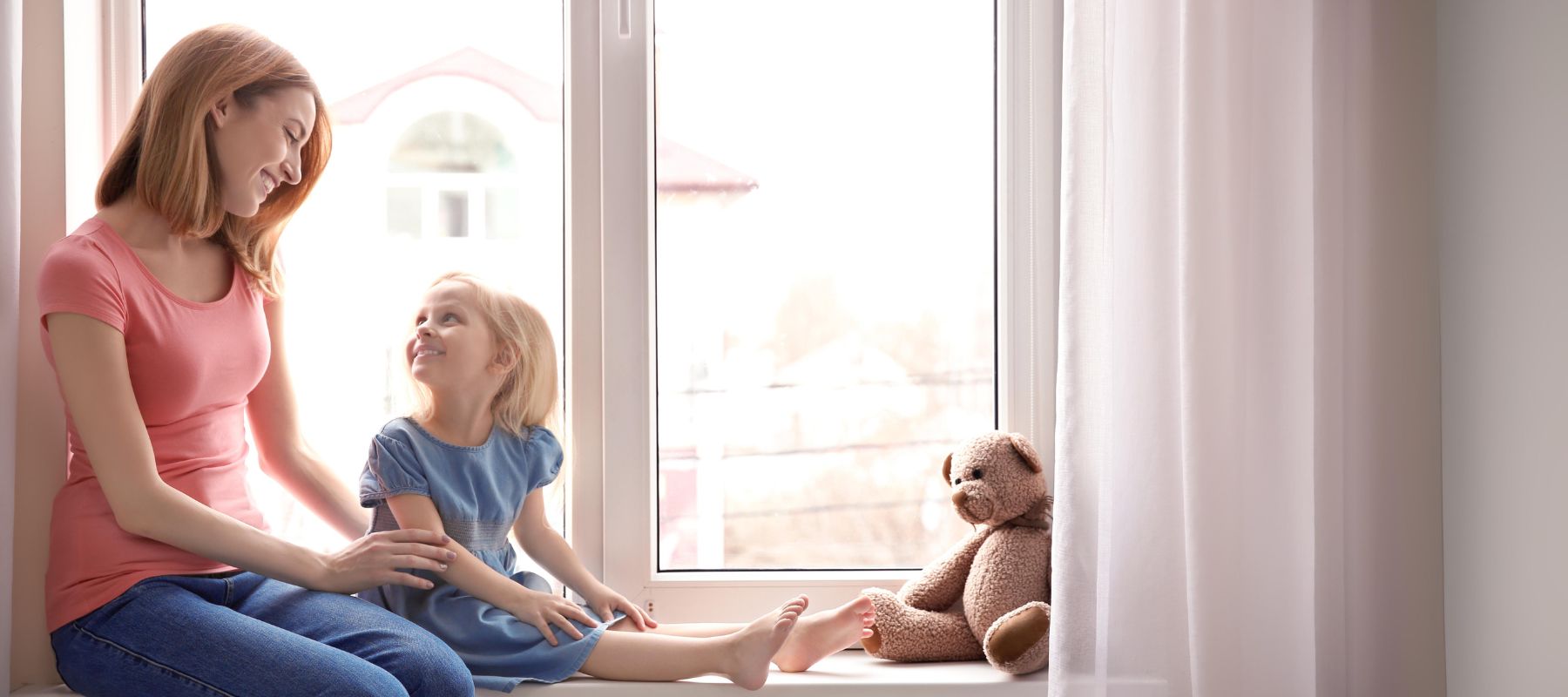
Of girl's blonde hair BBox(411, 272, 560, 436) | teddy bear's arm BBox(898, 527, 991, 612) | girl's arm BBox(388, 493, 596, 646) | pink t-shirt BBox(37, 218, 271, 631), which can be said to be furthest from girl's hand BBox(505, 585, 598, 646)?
teddy bear's arm BBox(898, 527, 991, 612)

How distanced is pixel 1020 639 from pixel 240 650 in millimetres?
952

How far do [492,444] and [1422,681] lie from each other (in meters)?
1.23

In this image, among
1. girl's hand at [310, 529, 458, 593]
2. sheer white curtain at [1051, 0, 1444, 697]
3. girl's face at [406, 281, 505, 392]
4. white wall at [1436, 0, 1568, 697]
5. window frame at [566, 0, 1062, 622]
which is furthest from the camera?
window frame at [566, 0, 1062, 622]

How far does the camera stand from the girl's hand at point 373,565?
1.31m

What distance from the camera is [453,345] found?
4.65ft

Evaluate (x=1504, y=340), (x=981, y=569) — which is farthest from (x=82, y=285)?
(x=1504, y=340)

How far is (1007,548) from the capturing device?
1.46m

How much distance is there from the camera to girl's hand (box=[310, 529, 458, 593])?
1.31 metres

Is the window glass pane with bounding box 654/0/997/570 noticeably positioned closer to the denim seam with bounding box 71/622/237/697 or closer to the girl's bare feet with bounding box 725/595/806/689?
the girl's bare feet with bounding box 725/595/806/689

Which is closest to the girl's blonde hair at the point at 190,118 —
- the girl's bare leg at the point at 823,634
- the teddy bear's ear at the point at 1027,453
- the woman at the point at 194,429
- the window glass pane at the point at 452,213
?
the woman at the point at 194,429

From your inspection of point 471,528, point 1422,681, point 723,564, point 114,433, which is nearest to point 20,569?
point 114,433

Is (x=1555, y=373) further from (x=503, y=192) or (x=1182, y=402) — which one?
(x=503, y=192)

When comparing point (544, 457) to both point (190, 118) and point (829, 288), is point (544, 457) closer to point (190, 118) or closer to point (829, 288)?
point (829, 288)

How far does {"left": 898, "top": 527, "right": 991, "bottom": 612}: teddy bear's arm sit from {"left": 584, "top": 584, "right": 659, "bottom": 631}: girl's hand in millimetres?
381
